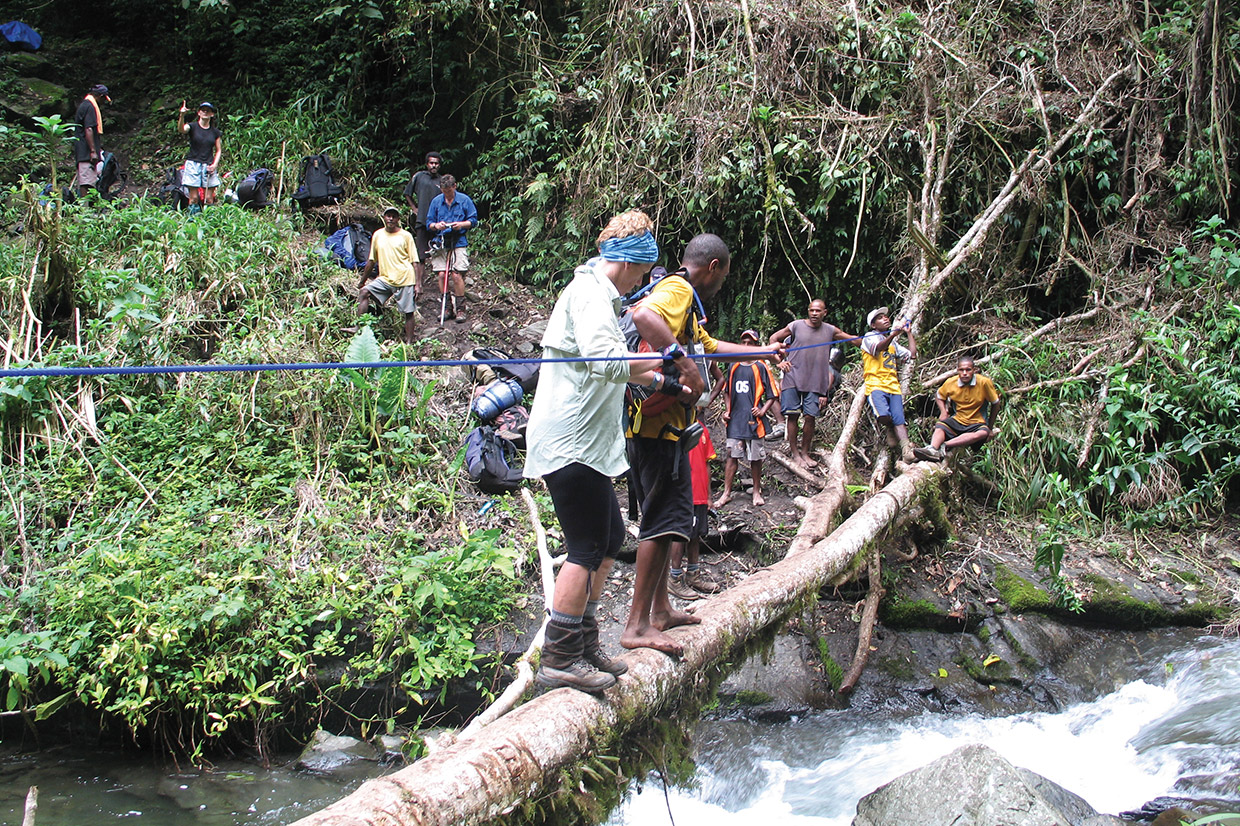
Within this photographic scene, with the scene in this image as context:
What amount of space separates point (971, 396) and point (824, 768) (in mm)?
3814

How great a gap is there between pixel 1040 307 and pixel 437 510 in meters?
7.35

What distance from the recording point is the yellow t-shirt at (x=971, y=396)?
7684 millimetres

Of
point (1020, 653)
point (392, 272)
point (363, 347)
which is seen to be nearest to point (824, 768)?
point (1020, 653)

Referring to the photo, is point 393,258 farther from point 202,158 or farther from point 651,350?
point 651,350

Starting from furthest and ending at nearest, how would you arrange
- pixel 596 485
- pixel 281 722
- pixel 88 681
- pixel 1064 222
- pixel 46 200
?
1. pixel 1064 222
2. pixel 46 200
3. pixel 281 722
4. pixel 88 681
5. pixel 596 485

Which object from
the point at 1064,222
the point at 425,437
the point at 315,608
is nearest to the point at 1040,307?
the point at 1064,222

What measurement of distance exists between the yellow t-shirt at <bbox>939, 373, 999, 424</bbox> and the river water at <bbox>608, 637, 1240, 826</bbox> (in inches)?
92.4

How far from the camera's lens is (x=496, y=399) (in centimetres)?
775

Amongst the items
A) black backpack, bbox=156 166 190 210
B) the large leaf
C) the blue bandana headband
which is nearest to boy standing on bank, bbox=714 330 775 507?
the large leaf

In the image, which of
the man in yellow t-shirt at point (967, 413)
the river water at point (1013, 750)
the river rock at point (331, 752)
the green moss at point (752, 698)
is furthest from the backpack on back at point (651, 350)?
the man in yellow t-shirt at point (967, 413)

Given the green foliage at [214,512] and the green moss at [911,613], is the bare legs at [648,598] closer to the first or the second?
the green foliage at [214,512]

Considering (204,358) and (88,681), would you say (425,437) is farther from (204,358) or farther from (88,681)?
(88,681)

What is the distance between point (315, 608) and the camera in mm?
5754

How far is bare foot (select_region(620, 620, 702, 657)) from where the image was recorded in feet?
11.4
